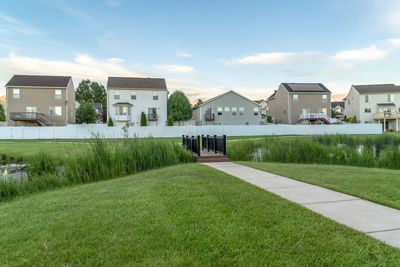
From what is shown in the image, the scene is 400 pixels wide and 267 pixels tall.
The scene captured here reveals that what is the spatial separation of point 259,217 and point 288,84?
45.1 meters

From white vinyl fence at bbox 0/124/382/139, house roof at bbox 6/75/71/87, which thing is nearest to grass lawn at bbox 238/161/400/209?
white vinyl fence at bbox 0/124/382/139

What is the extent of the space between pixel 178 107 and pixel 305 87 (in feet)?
72.0

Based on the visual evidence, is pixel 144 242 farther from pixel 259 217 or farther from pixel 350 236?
pixel 350 236

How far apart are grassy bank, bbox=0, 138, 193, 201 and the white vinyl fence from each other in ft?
57.7

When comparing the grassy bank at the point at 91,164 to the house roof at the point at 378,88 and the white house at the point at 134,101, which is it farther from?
the house roof at the point at 378,88

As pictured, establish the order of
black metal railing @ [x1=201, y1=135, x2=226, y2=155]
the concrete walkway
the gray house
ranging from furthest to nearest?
the gray house < black metal railing @ [x1=201, y1=135, x2=226, y2=155] < the concrete walkway

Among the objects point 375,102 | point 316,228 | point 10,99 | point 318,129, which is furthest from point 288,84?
point 316,228

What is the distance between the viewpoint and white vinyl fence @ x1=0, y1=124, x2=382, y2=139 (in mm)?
28688

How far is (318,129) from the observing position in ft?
112

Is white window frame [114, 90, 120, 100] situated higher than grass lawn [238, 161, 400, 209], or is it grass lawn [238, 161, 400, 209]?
white window frame [114, 90, 120, 100]

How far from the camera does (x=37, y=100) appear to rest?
3534 centimetres

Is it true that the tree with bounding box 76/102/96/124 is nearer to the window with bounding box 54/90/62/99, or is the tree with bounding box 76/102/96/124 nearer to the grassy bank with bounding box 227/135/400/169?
the window with bounding box 54/90/62/99

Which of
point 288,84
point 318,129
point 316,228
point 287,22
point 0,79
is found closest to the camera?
point 316,228

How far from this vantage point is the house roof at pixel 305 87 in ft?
141
